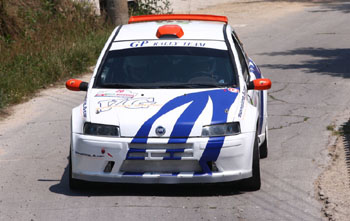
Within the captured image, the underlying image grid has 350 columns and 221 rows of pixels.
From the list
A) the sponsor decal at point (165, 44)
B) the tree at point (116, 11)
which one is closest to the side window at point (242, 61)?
the sponsor decal at point (165, 44)

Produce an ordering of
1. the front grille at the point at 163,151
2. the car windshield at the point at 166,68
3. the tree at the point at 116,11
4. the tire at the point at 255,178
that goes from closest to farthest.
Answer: the front grille at the point at 163,151 < the tire at the point at 255,178 < the car windshield at the point at 166,68 < the tree at the point at 116,11

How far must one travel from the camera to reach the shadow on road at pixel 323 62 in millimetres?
16078

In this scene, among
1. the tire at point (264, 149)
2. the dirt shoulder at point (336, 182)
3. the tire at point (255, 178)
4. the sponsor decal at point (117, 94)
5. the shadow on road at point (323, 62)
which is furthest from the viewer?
the shadow on road at point (323, 62)

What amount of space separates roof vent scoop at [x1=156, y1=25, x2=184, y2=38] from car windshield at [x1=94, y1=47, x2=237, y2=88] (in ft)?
0.79

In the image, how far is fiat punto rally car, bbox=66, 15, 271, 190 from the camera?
7227 mm

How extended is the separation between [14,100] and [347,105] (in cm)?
548

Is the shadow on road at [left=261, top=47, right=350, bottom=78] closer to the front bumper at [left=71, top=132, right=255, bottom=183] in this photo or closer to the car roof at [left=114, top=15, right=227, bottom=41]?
the car roof at [left=114, top=15, right=227, bottom=41]

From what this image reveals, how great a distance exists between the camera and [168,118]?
24.0 feet

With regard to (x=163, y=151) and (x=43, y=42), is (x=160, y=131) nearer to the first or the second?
(x=163, y=151)

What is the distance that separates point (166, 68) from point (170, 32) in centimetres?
59

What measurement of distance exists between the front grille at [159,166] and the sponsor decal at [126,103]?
57cm

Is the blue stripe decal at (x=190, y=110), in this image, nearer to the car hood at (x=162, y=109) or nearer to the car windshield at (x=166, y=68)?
the car hood at (x=162, y=109)

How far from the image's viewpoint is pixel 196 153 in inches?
284

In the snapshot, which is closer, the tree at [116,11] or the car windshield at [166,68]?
the car windshield at [166,68]
